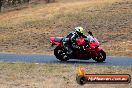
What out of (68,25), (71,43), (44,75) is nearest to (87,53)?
(71,43)

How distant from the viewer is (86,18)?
3950cm

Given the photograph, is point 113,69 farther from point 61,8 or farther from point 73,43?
point 61,8

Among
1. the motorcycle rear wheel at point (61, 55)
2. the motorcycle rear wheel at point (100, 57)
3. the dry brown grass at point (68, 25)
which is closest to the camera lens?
the motorcycle rear wheel at point (100, 57)

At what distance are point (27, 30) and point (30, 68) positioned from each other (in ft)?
68.0

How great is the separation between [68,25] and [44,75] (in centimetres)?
2252

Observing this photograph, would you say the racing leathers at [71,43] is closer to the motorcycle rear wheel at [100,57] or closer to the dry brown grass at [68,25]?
the motorcycle rear wheel at [100,57]

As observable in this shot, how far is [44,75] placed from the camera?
15602 millimetres

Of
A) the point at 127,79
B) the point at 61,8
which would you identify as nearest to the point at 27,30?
the point at 61,8

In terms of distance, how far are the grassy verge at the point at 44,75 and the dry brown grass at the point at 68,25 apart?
9041 millimetres

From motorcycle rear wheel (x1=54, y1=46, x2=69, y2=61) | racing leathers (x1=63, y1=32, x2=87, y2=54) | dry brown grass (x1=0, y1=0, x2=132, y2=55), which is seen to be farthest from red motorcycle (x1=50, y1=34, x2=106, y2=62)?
dry brown grass (x1=0, y1=0, x2=132, y2=55)

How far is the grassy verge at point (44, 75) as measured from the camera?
1363cm

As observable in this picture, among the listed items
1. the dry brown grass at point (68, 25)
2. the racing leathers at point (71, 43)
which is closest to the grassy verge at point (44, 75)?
the racing leathers at point (71, 43)

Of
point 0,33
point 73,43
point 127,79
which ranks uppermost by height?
point 127,79

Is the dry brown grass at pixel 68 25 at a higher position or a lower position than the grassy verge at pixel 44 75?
lower
